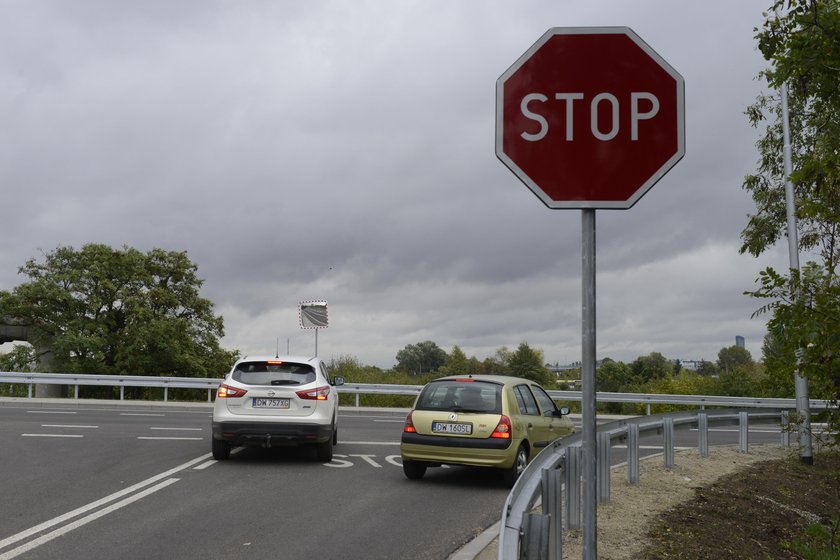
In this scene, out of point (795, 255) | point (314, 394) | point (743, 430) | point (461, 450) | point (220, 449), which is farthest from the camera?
point (743, 430)

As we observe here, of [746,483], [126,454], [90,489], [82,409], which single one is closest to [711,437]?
[746,483]

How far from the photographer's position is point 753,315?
8.85m

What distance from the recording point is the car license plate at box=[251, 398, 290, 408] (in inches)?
496

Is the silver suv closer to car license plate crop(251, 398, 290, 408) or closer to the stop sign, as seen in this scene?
car license plate crop(251, 398, 290, 408)

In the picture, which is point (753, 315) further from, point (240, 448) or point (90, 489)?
point (240, 448)

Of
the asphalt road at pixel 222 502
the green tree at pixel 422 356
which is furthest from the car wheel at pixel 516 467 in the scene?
the green tree at pixel 422 356

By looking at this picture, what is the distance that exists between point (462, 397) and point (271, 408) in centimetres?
324

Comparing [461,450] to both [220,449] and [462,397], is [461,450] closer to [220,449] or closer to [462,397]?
[462,397]

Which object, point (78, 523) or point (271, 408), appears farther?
point (271, 408)

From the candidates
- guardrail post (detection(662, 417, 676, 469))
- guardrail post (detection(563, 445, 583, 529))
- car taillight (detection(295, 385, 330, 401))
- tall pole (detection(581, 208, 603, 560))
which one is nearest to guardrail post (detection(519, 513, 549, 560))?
tall pole (detection(581, 208, 603, 560))

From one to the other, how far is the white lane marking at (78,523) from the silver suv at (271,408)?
5.88 feet

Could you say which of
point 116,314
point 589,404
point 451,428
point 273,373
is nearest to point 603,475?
point 451,428

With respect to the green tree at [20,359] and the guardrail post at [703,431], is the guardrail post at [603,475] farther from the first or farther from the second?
the green tree at [20,359]

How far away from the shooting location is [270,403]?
12.6 metres
